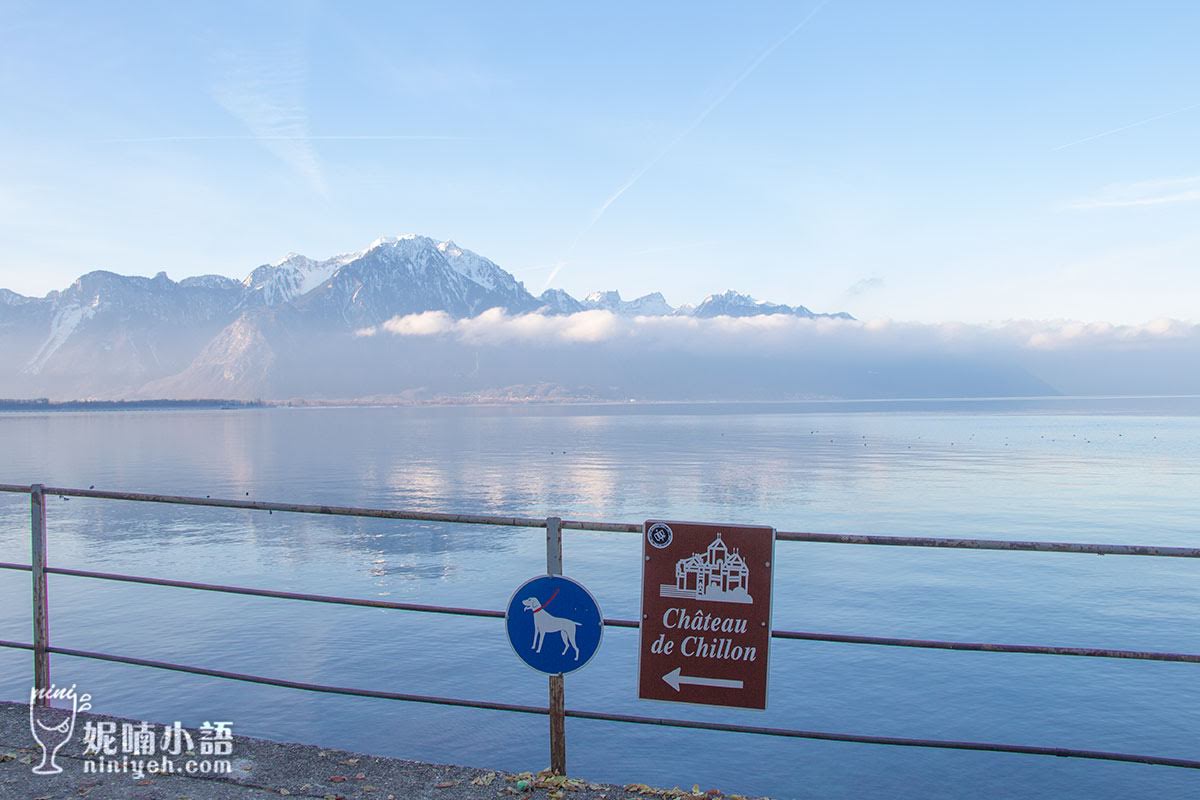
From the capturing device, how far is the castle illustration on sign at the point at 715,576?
219 inches

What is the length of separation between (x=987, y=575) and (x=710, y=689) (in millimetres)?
27556

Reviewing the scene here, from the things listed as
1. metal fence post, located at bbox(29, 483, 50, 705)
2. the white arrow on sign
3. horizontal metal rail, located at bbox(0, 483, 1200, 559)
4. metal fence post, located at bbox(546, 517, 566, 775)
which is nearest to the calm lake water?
metal fence post, located at bbox(29, 483, 50, 705)

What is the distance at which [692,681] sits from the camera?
5.72m

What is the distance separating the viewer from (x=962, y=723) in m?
16.9

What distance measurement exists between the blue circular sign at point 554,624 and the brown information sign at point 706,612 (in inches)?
14.5

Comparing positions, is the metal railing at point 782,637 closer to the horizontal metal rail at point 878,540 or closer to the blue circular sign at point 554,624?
the horizontal metal rail at point 878,540

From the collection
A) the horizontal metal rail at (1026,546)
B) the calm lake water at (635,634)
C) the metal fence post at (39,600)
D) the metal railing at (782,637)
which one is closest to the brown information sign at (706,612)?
the metal railing at (782,637)

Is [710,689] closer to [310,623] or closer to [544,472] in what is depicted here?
[310,623]

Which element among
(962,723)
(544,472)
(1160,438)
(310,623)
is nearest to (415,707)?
(310,623)

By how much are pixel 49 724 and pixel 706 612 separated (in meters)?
5.03

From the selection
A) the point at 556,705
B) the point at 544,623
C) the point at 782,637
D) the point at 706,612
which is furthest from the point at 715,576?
the point at 556,705

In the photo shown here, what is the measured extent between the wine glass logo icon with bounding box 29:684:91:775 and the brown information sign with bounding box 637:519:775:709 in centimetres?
401

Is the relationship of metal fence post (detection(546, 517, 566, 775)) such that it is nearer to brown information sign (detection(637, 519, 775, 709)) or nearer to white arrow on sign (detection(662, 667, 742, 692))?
brown information sign (detection(637, 519, 775, 709))

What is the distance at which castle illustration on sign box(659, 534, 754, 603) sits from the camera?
18.3 feet
